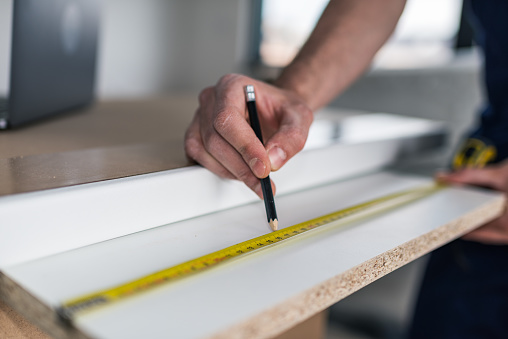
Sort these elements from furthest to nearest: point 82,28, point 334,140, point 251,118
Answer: point 82,28 → point 334,140 → point 251,118

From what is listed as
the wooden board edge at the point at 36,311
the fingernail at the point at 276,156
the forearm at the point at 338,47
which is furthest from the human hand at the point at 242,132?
the wooden board edge at the point at 36,311

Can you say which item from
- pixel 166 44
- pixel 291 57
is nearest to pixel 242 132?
pixel 291 57

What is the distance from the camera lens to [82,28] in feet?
3.20

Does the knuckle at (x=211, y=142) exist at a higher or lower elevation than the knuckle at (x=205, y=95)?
lower

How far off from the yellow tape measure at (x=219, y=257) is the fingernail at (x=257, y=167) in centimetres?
7

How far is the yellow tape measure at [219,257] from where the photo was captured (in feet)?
1.09

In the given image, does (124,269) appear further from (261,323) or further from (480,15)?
(480,15)

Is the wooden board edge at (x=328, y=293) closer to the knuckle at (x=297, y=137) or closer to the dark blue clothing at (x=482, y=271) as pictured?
the knuckle at (x=297, y=137)

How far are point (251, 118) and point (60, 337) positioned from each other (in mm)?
350

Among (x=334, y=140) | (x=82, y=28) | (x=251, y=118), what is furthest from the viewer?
(x=82, y=28)

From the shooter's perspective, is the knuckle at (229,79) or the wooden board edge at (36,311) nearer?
the wooden board edge at (36,311)

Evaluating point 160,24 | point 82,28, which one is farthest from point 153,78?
point 82,28

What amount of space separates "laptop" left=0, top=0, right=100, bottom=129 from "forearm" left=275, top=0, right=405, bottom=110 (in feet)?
1.35

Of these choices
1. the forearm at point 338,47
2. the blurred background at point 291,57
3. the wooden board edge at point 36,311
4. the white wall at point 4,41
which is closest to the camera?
the wooden board edge at point 36,311
